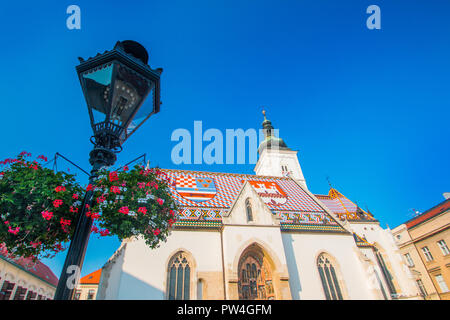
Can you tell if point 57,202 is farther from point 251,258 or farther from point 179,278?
point 251,258

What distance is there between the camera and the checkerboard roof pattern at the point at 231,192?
16.4m

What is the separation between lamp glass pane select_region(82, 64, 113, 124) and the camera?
400 cm

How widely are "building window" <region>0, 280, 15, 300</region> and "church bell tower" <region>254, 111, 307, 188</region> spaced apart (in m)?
28.5

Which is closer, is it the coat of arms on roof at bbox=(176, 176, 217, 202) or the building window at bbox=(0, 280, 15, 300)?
the coat of arms on roof at bbox=(176, 176, 217, 202)

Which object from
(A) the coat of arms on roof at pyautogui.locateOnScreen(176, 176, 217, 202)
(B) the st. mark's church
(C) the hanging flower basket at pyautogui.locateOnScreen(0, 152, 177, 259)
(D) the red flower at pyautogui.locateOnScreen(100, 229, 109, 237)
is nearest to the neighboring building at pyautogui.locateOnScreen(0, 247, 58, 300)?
(B) the st. mark's church

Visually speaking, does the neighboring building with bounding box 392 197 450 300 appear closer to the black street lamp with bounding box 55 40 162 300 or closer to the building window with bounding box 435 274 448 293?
the building window with bounding box 435 274 448 293

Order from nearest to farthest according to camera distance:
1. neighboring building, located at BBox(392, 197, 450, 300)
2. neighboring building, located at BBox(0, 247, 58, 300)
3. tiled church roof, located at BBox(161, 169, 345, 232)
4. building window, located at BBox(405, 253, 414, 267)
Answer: tiled church roof, located at BBox(161, 169, 345, 232)
neighboring building, located at BBox(0, 247, 58, 300)
neighboring building, located at BBox(392, 197, 450, 300)
building window, located at BBox(405, 253, 414, 267)

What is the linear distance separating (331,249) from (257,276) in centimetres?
524

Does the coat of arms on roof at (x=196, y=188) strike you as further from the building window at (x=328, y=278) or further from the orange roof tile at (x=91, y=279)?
the orange roof tile at (x=91, y=279)

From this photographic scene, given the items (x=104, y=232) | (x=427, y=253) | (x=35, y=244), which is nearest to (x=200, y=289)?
(x=104, y=232)

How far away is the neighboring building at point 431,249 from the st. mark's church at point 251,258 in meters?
13.1

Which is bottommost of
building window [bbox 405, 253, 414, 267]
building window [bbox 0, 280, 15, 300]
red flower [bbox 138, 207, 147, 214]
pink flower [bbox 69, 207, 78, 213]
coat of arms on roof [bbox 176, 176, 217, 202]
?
pink flower [bbox 69, 207, 78, 213]
